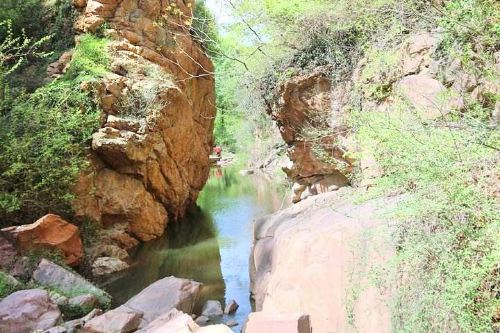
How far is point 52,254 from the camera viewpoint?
26.8 ft

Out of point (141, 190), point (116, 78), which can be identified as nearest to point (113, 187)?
point (141, 190)

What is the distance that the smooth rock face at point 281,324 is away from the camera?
4.14 meters

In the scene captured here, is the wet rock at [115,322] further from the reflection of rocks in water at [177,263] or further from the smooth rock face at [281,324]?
the smooth rock face at [281,324]

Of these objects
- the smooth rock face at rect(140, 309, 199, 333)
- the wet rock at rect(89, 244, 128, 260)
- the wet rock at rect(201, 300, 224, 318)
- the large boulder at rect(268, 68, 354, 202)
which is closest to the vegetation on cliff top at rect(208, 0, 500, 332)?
the smooth rock face at rect(140, 309, 199, 333)

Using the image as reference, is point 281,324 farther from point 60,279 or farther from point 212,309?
point 60,279

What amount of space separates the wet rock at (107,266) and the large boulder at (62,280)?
1570 millimetres

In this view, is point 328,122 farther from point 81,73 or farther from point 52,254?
point 81,73

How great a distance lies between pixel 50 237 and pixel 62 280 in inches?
49.7

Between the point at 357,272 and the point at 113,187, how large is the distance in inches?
328

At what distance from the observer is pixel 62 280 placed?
7367 mm

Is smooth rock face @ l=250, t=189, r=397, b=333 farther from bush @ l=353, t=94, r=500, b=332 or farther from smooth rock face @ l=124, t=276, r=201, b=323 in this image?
smooth rock face @ l=124, t=276, r=201, b=323

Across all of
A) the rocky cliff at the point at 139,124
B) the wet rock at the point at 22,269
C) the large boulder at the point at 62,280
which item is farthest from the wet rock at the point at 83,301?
the rocky cliff at the point at 139,124

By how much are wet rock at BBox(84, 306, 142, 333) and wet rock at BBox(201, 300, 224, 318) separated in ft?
3.42

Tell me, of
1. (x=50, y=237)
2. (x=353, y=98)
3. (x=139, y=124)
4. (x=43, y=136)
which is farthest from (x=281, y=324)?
(x=139, y=124)
